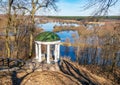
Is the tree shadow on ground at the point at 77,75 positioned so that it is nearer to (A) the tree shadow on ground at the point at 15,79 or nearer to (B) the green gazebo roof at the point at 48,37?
(B) the green gazebo roof at the point at 48,37

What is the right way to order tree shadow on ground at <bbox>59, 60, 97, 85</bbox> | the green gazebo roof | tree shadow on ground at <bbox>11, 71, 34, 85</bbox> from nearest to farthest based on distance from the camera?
tree shadow on ground at <bbox>11, 71, 34, 85</bbox>, tree shadow on ground at <bbox>59, 60, 97, 85</bbox>, the green gazebo roof

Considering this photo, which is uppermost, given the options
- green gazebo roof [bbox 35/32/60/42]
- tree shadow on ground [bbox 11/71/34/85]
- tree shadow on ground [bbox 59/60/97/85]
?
green gazebo roof [bbox 35/32/60/42]

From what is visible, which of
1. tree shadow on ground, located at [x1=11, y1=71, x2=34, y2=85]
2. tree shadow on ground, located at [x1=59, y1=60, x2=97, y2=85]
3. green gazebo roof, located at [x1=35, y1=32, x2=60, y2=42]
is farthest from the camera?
green gazebo roof, located at [x1=35, y1=32, x2=60, y2=42]

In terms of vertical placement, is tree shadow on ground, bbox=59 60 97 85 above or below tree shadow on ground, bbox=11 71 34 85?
below

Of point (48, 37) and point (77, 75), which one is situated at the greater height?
point (48, 37)

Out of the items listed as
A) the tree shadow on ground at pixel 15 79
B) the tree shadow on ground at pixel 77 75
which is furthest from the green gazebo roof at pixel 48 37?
the tree shadow on ground at pixel 15 79

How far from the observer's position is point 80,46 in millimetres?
35438

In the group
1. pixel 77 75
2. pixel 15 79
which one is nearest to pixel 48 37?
pixel 77 75

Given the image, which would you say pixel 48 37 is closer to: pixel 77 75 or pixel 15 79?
pixel 77 75

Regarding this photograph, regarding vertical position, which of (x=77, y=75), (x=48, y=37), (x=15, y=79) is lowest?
(x=77, y=75)

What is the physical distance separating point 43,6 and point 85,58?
70.0 ft

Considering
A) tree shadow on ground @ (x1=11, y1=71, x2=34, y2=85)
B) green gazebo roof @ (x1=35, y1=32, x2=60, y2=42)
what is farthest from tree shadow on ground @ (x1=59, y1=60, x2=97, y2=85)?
tree shadow on ground @ (x1=11, y1=71, x2=34, y2=85)

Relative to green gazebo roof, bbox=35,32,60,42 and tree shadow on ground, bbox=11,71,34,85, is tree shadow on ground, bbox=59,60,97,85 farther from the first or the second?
tree shadow on ground, bbox=11,71,34,85

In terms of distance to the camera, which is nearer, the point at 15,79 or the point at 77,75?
the point at 15,79
